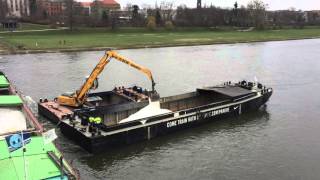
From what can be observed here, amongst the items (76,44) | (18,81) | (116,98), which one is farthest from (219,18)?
(116,98)

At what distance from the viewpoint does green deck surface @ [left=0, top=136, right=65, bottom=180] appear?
13539 millimetres

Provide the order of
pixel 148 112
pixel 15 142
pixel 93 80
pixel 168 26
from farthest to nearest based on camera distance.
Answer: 1. pixel 168 26
2. pixel 93 80
3. pixel 148 112
4. pixel 15 142

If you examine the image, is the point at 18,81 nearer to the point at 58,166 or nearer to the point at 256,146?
the point at 256,146

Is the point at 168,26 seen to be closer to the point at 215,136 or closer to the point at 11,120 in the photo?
the point at 215,136

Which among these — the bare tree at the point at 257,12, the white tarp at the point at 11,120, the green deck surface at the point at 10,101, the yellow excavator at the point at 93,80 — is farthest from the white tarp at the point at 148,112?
the bare tree at the point at 257,12

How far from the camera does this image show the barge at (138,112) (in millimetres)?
25016

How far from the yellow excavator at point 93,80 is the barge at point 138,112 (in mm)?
164

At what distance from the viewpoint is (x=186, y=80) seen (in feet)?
165

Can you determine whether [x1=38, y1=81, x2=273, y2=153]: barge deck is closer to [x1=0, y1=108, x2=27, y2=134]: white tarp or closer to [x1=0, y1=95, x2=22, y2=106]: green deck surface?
[x1=0, y1=95, x2=22, y2=106]: green deck surface

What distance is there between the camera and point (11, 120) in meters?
19.2

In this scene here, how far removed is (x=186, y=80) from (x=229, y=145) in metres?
24.2

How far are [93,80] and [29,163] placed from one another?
16.9 metres

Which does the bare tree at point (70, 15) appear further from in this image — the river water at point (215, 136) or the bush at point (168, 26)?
the river water at point (215, 136)

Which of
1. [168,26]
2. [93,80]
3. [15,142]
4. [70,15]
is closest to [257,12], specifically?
[168,26]
